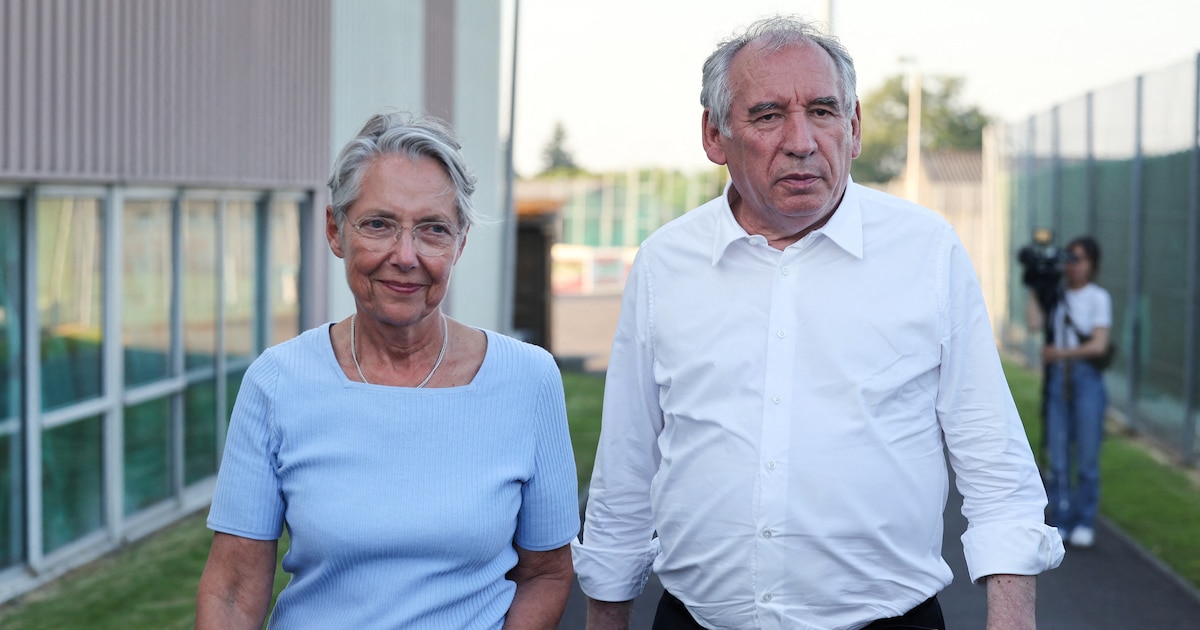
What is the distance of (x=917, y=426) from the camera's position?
2740 millimetres

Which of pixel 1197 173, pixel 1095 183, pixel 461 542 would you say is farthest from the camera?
pixel 1095 183

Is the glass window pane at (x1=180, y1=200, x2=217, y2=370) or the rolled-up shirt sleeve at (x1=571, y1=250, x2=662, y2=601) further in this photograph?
the glass window pane at (x1=180, y1=200, x2=217, y2=370)

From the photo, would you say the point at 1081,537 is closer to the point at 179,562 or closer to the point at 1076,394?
the point at 1076,394

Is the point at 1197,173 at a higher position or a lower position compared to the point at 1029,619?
higher

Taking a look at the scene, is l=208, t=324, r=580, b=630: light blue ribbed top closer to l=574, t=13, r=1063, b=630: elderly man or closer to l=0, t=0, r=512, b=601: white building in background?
l=574, t=13, r=1063, b=630: elderly man

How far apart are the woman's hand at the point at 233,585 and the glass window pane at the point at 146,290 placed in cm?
673

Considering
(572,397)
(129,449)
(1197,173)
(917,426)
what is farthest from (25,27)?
(572,397)

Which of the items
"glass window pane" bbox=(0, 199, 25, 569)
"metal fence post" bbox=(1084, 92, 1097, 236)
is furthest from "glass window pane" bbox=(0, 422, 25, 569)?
"metal fence post" bbox=(1084, 92, 1097, 236)

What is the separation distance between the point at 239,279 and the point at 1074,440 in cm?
626

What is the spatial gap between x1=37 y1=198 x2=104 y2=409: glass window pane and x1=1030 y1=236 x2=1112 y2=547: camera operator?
5.92 meters

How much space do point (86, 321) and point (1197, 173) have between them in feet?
29.8

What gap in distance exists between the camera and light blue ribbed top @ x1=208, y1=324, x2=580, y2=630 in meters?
2.49

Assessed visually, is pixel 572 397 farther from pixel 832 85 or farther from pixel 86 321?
pixel 832 85

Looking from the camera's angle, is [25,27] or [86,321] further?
[86,321]
